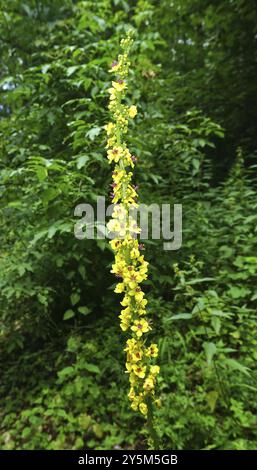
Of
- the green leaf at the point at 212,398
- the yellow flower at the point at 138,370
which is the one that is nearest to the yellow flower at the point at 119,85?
the yellow flower at the point at 138,370

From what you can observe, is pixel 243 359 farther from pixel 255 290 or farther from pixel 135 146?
pixel 135 146

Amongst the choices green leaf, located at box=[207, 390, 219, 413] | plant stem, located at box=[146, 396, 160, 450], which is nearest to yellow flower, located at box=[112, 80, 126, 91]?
plant stem, located at box=[146, 396, 160, 450]

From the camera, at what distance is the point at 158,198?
357 centimetres

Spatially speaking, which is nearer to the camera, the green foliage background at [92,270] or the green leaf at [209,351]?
the green leaf at [209,351]

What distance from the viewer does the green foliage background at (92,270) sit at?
2.53 m

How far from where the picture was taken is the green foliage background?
2533 millimetres

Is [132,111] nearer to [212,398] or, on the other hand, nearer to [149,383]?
[149,383]

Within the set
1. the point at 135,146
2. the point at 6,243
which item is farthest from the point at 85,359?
the point at 135,146

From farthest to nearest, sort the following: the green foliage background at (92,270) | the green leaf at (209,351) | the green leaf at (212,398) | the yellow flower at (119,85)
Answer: the green foliage background at (92,270), the green leaf at (212,398), the green leaf at (209,351), the yellow flower at (119,85)

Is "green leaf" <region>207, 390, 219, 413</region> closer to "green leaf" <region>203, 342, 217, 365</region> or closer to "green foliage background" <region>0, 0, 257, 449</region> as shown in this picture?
"green foliage background" <region>0, 0, 257, 449</region>

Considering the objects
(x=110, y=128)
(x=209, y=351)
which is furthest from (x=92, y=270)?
(x=110, y=128)
